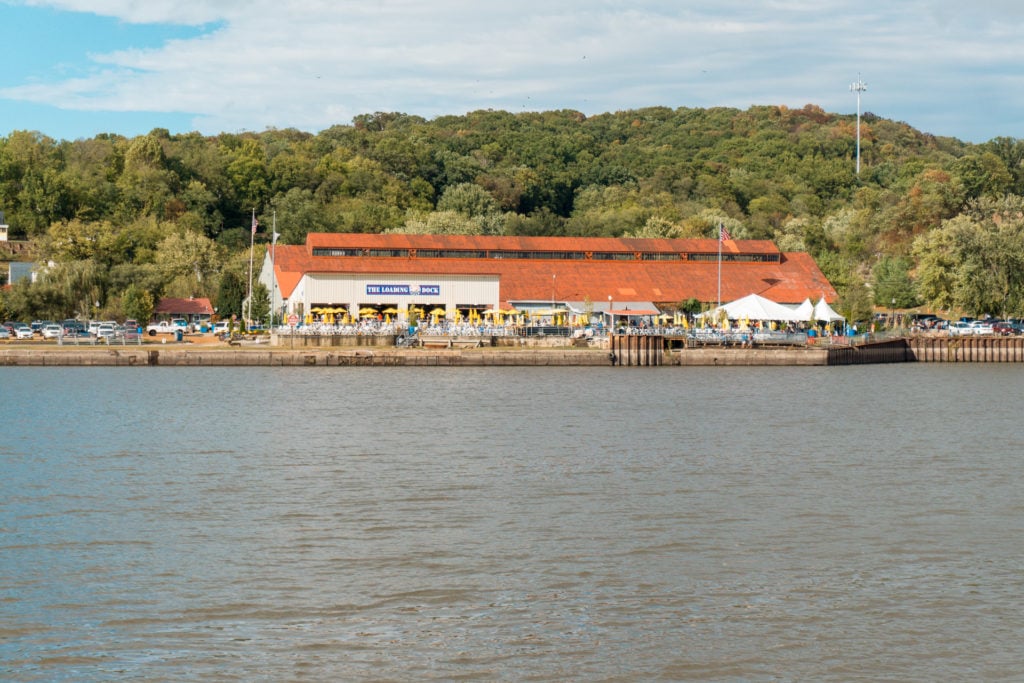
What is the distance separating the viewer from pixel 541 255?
304 ft

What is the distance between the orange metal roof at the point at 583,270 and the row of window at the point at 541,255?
382 mm

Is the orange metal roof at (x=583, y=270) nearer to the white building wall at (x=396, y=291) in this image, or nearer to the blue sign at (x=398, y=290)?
the white building wall at (x=396, y=291)

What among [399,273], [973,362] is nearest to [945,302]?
[973,362]

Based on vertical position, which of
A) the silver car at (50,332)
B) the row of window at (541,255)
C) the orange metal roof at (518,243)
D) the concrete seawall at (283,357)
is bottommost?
the concrete seawall at (283,357)

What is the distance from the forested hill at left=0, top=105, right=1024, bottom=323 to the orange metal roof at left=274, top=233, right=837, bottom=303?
→ 21.9 ft

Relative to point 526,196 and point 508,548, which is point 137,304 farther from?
point 508,548

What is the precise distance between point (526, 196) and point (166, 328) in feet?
231

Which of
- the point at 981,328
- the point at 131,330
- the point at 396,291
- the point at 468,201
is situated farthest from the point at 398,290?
the point at 468,201

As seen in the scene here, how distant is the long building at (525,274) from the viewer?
8331cm

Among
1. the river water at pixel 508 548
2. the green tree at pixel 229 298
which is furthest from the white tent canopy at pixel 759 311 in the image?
the green tree at pixel 229 298

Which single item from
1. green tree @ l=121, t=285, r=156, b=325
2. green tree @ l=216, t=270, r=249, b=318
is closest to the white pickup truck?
green tree @ l=121, t=285, r=156, b=325

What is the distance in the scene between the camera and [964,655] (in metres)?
14.5

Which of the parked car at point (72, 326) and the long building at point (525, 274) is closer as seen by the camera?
the parked car at point (72, 326)

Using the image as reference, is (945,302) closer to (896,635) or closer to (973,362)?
(973,362)
